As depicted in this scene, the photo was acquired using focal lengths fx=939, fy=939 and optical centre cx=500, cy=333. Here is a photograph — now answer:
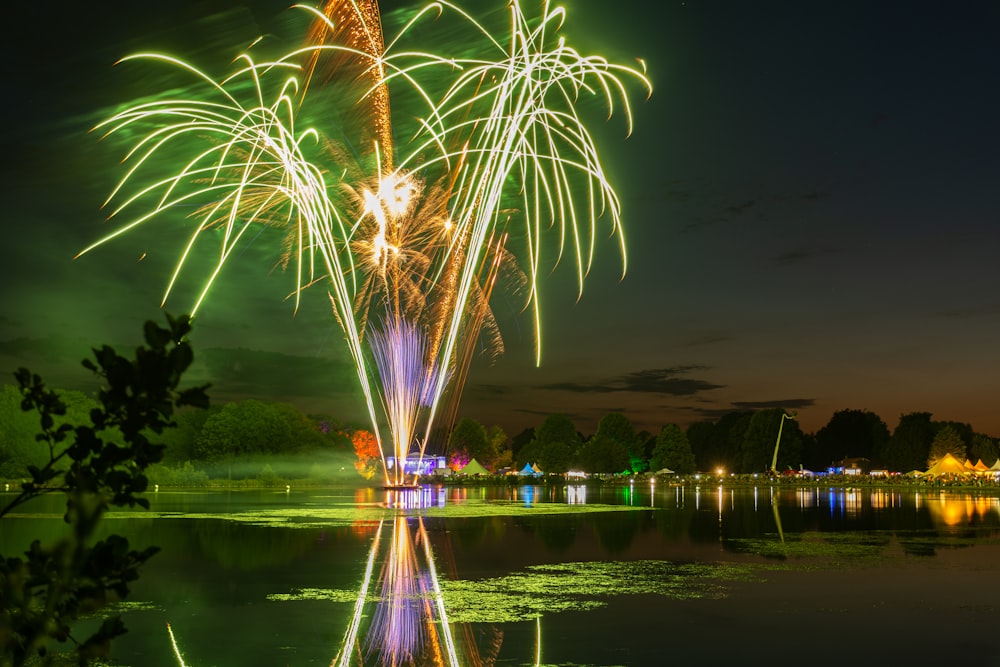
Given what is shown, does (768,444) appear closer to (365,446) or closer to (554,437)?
(554,437)

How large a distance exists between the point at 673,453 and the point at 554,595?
117 metres

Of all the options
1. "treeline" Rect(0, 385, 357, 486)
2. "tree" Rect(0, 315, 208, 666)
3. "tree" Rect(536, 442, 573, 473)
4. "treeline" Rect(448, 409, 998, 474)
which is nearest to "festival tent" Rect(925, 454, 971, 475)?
"treeline" Rect(448, 409, 998, 474)

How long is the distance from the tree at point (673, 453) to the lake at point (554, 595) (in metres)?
101

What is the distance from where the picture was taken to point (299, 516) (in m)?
35.5

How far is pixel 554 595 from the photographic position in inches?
595

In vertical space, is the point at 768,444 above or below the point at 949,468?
above

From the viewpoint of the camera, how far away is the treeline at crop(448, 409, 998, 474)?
122m

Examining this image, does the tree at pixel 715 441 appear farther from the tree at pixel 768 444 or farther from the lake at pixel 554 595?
the lake at pixel 554 595

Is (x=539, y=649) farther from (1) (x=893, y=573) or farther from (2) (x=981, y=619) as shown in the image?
(1) (x=893, y=573)

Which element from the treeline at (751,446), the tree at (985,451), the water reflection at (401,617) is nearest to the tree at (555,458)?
the treeline at (751,446)

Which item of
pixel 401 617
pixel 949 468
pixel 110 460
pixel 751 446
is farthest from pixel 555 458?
pixel 110 460

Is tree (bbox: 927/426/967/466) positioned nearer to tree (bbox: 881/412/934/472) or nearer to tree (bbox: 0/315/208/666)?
tree (bbox: 881/412/934/472)

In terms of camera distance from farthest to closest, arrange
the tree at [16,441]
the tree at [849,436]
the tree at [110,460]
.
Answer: the tree at [849,436] → the tree at [16,441] → the tree at [110,460]

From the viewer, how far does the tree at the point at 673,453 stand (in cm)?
12900
